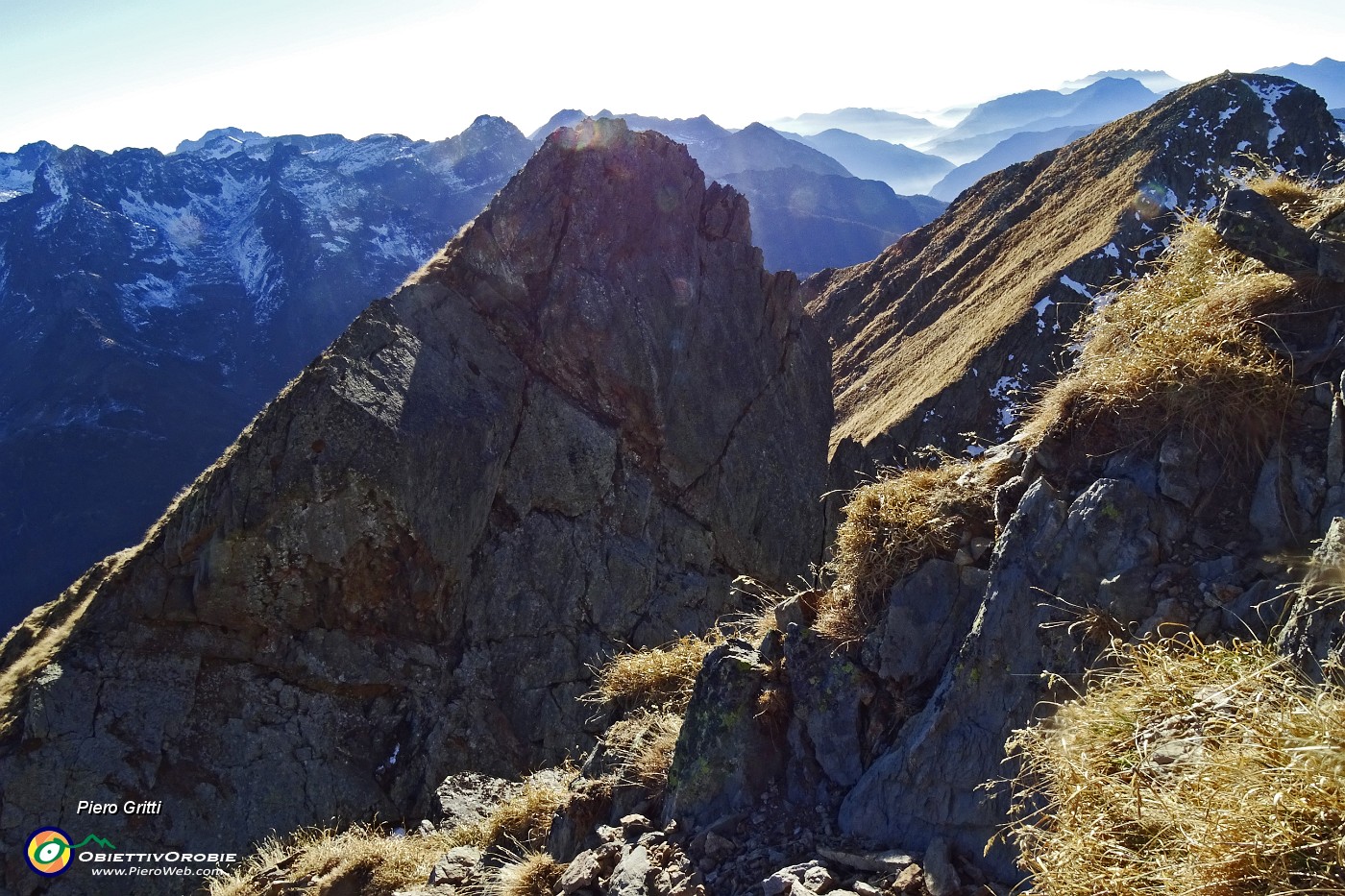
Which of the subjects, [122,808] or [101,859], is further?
[122,808]

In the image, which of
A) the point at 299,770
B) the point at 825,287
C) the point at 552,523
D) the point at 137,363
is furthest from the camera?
the point at 137,363

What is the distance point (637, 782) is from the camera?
21.3ft

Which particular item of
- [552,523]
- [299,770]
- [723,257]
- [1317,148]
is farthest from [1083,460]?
[1317,148]

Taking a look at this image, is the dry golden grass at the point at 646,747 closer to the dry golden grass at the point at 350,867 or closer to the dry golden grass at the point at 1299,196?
the dry golden grass at the point at 350,867

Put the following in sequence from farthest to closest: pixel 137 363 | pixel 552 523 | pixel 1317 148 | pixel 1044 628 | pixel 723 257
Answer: pixel 137 363 < pixel 1317 148 < pixel 723 257 < pixel 552 523 < pixel 1044 628

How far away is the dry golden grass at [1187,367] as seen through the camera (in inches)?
175

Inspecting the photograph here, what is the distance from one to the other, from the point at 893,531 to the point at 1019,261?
126ft

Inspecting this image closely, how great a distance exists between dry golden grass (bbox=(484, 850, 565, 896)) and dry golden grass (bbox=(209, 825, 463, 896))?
4.49 ft

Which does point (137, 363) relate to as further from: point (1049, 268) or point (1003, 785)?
point (1003, 785)

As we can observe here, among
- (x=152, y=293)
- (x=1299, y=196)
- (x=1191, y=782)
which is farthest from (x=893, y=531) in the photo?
(x=152, y=293)

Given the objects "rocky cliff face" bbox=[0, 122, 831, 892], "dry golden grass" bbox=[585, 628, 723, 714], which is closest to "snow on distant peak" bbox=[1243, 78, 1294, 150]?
"rocky cliff face" bbox=[0, 122, 831, 892]

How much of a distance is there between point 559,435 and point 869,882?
23.1 metres

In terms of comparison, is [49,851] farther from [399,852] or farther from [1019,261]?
[1019,261]

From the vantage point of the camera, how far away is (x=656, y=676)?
8.21 meters
